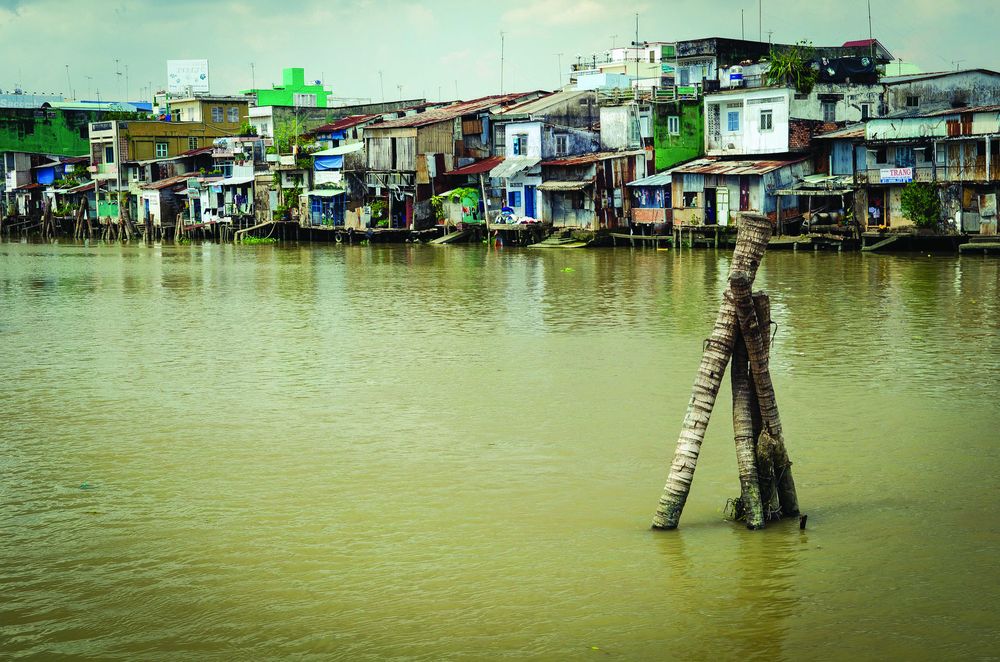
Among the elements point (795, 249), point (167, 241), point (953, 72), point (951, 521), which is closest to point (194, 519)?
point (951, 521)

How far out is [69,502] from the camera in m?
9.88

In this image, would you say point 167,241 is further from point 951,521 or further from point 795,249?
point 951,521

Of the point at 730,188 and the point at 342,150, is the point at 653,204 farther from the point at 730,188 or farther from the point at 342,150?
the point at 342,150

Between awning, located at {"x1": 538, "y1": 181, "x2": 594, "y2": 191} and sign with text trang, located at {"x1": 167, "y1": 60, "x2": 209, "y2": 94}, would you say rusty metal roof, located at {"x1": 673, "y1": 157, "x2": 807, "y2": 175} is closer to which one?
awning, located at {"x1": 538, "y1": 181, "x2": 594, "y2": 191}

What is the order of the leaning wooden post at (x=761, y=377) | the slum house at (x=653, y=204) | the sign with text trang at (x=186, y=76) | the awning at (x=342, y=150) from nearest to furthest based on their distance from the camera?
the leaning wooden post at (x=761, y=377) → the slum house at (x=653, y=204) → the awning at (x=342, y=150) → the sign with text trang at (x=186, y=76)

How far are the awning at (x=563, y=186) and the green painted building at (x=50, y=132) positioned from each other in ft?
151

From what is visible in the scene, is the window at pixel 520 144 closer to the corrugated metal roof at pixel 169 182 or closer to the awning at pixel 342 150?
the awning at pixel 342 150

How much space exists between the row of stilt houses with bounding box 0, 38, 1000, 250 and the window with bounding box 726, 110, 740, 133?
7 cm

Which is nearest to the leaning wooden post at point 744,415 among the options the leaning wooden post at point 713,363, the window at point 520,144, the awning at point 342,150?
the leaning wooden post at point 713,363

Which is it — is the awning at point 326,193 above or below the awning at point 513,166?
below

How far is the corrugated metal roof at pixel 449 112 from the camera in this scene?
54625mm

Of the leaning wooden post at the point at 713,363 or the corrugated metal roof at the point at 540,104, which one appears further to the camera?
the corrugated metal roof at the point at 540,104

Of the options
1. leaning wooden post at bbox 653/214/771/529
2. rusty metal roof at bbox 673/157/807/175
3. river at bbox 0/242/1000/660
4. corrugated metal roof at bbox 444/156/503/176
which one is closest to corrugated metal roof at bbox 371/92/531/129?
corrugated metal roof at bbox 444/156/503/176

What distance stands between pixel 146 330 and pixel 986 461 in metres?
16.7
